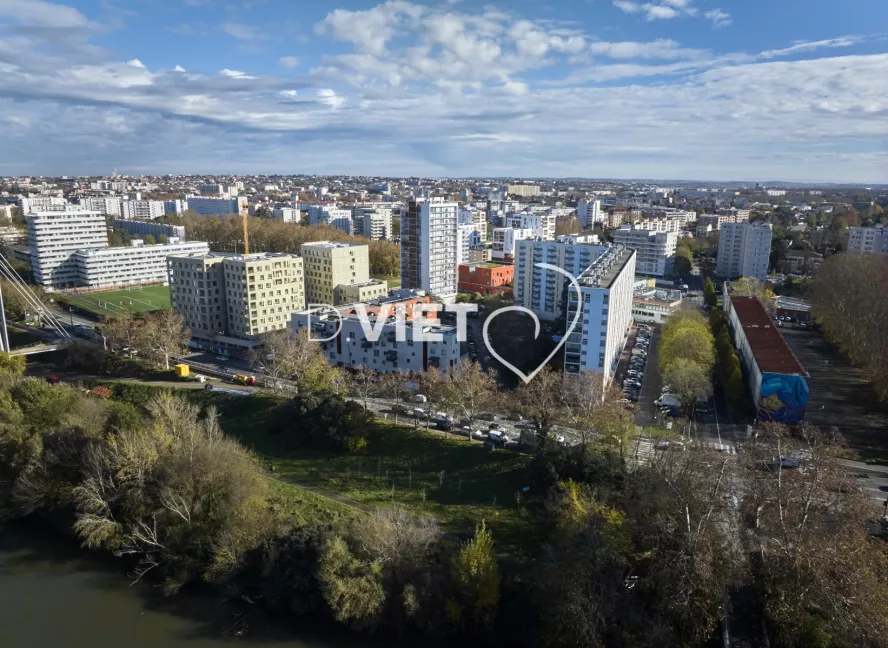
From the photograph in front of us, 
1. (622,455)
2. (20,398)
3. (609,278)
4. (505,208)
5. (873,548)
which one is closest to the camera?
(873,548)

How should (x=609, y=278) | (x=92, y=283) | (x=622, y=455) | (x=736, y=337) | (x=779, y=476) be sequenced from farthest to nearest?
1. (x=92, y=283)
2. (x=736, y=337)
3. (x=609, y=278)
4. (x=622, y=455)
5. (x=779, y=476)

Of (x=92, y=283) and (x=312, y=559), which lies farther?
(x=92, y=283)

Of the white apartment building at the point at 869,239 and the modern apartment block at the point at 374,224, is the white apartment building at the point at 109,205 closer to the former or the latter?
the modern apartment block at the point at 374,224

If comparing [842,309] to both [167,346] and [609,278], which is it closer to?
[609,278]

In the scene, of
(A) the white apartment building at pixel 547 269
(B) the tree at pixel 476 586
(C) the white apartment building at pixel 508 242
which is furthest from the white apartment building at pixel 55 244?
(B) the tree at pixel 476 586

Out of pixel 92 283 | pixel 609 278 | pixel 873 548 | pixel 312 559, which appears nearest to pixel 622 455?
pixel 873 548

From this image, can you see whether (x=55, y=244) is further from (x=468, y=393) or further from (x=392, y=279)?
(x=468, y=393)

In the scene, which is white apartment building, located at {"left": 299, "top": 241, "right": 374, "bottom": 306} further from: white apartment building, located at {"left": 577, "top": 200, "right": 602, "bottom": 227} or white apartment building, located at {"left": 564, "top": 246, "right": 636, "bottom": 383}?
white apartment building, located at {"left": 577, "top": 200, "right": 602, "bottom": 227}
